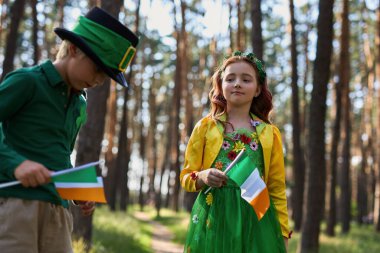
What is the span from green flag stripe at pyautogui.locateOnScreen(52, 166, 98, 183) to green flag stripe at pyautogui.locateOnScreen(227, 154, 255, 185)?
0.92 meters

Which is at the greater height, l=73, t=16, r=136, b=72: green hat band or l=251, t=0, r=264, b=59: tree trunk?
l=251, t=0, r=264, b=59: tree trunk

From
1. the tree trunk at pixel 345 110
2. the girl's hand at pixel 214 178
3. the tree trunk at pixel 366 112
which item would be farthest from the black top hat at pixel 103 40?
the tree trunk at pixel 366 112

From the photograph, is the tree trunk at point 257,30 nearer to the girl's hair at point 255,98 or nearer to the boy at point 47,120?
the girl's hair at point 255,98

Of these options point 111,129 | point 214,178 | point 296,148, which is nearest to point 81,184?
point 214,178

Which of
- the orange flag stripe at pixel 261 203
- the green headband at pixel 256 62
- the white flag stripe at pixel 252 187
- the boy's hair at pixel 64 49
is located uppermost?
the green headband at pixel 256 62

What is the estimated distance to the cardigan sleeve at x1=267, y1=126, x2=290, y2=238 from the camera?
3361 millimetres

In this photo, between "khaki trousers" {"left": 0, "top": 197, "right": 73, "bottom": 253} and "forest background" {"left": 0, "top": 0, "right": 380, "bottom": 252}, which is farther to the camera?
"forest background" {"left": 0, "top": 0, "right": 380, "bottom": 252}

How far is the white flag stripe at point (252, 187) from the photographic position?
2.95m

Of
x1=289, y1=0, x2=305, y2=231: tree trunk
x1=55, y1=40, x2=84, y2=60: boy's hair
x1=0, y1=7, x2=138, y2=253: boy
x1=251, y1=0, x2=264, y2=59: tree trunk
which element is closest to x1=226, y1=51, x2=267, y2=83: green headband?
x1=0, y1=7, x2=138, y2=253: boy

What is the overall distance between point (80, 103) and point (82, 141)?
4.77 m

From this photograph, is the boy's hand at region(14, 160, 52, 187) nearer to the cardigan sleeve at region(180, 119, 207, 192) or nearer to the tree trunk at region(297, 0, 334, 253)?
the cardigan sleeve at region(180, 119, 207, 192)

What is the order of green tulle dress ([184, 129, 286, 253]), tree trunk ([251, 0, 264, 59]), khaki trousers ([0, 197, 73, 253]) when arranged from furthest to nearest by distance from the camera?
tree trunk ([251, 0, 264, 59]) → green tulle dress ([184, 129, 286, 253]) → khaki trousers ([0, 197, 73, 253])

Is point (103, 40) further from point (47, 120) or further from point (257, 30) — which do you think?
point (257, 30)

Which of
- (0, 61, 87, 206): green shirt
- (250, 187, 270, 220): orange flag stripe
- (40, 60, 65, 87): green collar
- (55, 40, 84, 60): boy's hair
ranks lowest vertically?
(250, 187, 270, 220): orange flag stripe
